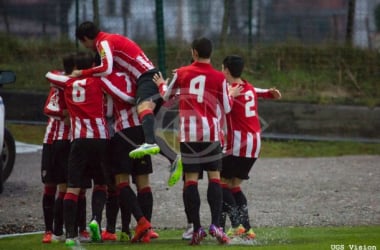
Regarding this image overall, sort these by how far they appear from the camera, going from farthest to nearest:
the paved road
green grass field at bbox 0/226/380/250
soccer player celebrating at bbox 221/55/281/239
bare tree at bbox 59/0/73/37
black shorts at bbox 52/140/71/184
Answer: bare tree at bbox 59/0/73/37 → the paved road → soccer player celebrating at bbox 221/55/281/239 → black shorts at bbox 52/140/71/184 → green grass field at bbox 0/226/380/250

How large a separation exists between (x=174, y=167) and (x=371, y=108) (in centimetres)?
953

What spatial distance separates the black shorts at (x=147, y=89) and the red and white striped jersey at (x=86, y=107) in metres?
0.37

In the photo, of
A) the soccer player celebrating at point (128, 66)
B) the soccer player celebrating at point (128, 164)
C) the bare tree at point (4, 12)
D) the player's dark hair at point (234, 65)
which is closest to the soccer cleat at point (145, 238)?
the soccer player celebrating at point (128, 164)

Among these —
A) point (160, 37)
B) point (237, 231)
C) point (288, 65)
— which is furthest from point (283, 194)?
point (288, 65)

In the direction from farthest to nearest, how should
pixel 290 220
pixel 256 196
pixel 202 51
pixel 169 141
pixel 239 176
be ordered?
pixel 169 141 < pixel 256 196 < pixel 290 220 < pixel 239 176 < pixel 202 51

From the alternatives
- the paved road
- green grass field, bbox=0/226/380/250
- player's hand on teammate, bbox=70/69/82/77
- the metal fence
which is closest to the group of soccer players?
player's hand on teammate, bbox=70/69/82/77

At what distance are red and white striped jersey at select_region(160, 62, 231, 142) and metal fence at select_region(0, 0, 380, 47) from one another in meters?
10.2

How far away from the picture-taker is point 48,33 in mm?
21984

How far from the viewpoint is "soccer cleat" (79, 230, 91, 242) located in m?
11.6

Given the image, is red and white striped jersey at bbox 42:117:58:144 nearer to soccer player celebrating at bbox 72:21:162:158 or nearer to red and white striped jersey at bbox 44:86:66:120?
red and white striped jersey at bbox 44:86:66:120

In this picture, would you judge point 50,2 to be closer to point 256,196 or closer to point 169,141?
point 169,141

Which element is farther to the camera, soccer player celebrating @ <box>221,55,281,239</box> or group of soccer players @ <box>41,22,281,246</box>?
soccer player celebrating @ <box>221,55,281,239</box>

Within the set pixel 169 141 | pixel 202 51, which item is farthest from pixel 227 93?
pixel 169 141

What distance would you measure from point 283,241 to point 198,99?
1578 mm
